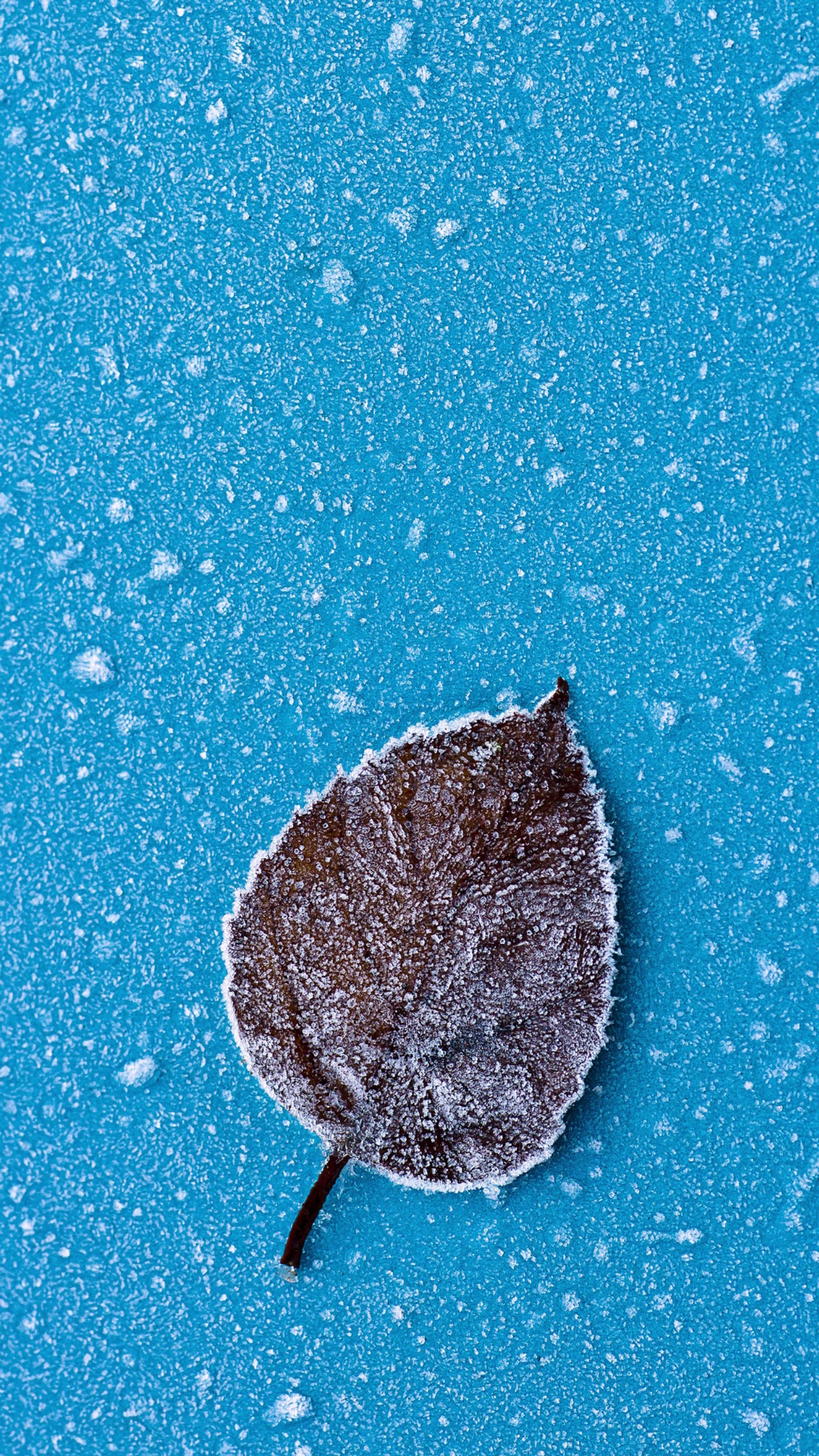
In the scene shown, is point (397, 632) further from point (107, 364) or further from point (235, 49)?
point (235, 49)

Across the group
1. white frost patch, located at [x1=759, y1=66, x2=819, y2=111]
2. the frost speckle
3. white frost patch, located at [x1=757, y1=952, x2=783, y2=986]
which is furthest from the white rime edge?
white frost patch, located at [x1=759, y1=66, x2=819, y2=111]

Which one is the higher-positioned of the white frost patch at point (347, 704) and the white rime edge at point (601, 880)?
the white frost patch at point (347, 704)

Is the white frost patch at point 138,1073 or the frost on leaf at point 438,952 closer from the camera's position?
the frost on leaf at point 438,952

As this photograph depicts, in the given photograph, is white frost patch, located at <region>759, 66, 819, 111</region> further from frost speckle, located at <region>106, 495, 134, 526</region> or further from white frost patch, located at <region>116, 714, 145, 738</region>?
white frost patch, located at <region>116, 714, 145, 738</region>

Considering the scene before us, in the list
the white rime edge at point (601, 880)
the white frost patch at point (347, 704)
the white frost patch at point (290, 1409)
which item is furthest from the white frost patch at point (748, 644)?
the white frost patch at point (290, 1409)

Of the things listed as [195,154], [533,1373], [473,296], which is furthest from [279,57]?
[533,1373]

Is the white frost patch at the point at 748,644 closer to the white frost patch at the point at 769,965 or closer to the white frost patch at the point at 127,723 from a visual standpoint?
the white frost patch at the point at 769,965
